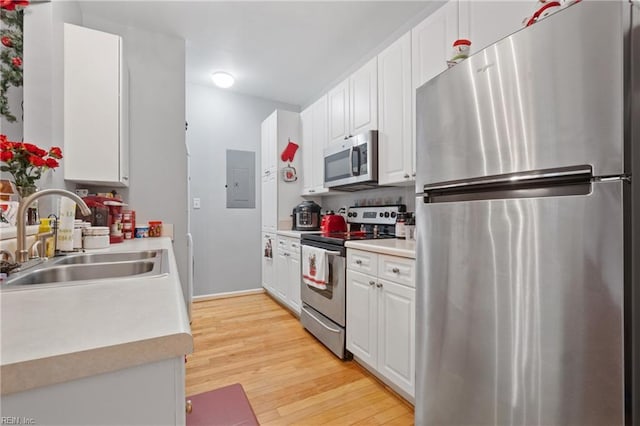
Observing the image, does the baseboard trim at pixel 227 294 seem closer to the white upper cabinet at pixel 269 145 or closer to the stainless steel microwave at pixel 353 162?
the white upper cabinet at pixel 269 145

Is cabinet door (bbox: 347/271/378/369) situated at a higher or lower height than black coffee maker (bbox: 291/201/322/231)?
lower

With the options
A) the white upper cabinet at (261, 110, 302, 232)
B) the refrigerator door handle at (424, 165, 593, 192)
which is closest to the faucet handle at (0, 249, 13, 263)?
the refrigerator door handle at (424, 165, 593, 192)

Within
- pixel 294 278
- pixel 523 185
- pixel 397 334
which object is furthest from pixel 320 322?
pixel 523 185

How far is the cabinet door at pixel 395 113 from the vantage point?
200 centimetres

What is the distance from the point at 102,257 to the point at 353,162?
1.85 metres

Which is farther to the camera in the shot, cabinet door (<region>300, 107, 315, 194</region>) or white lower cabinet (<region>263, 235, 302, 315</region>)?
cabinet door (<region>300, 107, 315, 194</region>)

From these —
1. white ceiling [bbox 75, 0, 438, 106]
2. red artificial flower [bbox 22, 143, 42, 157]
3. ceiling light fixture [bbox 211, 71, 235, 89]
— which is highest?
white ceiling [bbox 75, 0, 438, 106]

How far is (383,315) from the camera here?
5.78 feet

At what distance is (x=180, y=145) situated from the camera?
2.66 meters

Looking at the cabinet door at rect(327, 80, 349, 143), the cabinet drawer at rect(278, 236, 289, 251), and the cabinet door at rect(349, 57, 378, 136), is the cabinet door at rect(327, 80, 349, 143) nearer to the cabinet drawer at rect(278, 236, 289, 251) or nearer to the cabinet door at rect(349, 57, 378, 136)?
the cabinet door at rect(349, 57, 378, 136)

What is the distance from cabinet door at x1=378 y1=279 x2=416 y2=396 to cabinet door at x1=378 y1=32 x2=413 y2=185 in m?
0.82

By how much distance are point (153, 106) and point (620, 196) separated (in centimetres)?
305

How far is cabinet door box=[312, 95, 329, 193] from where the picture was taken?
308cm

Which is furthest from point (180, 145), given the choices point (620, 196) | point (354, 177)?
point (620, 196)
